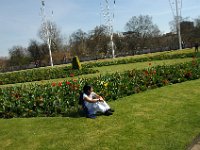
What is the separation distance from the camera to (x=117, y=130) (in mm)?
8695

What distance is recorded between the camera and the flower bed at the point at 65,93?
429 inches

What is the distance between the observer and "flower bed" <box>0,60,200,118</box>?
10.9m

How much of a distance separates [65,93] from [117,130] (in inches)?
156

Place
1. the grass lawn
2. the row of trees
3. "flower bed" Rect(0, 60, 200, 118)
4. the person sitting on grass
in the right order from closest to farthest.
→ the grass lawn, the person sitting on grass, "flower bed" Rect(0, 60, 200, 118), the row of trees

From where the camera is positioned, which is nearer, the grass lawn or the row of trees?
the grass lawn

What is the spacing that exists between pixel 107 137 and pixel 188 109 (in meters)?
3.35

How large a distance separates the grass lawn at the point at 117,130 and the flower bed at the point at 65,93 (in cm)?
92

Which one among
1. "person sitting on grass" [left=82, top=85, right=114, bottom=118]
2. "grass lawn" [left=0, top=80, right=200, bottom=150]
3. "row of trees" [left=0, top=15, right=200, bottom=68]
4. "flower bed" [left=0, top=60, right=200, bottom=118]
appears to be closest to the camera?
"grass lawn" [left=0, top=80, right=200, bottom=150]

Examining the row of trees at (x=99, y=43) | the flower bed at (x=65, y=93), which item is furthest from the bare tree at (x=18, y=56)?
the flower bed at (x=65, y=93)

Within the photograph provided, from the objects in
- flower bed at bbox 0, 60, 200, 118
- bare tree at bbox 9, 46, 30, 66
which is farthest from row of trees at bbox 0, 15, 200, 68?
flower bed at bbox 0, 60, 200, 118

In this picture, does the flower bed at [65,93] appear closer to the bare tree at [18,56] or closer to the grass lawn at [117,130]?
the grass lawn at [117,130]

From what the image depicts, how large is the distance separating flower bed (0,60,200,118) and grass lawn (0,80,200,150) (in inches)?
36.3

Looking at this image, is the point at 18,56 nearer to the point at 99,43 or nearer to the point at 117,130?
the point at 99,43

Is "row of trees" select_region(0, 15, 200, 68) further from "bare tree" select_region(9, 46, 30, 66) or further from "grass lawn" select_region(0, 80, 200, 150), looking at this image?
"grass lawn" select_region(0, 80, 200, 150)
